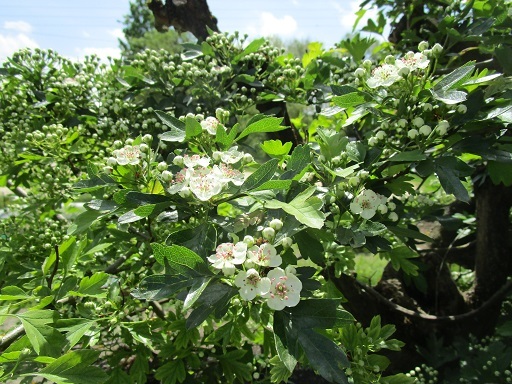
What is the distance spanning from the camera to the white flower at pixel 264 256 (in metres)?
1.12

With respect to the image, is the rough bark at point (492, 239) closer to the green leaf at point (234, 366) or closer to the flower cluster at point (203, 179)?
the green leaf at point (234, 366)

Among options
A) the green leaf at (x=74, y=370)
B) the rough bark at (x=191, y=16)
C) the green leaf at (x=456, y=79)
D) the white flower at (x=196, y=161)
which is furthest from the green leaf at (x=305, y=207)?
the rough bark at (x=191, y=16)

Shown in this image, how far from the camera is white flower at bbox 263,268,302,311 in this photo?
111cm

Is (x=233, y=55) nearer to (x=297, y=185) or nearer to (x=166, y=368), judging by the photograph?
(x=297, y=185)

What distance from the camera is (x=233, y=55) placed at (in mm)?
2438

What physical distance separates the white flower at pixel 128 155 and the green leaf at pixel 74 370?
1.94 ft

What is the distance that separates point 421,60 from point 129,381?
161cm

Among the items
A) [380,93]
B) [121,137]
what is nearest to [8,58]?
[121,137]

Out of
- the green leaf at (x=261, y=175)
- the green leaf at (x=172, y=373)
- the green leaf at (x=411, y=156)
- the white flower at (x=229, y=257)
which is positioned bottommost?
the green leaf at (x=172, y=373)

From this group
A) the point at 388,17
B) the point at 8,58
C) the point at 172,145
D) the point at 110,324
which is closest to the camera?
the point at 110,324

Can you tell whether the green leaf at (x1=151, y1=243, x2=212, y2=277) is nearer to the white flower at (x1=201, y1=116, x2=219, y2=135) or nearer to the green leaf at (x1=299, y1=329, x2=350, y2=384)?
the green leaf at (x1=299, y1=329, x2=350, y2=384)

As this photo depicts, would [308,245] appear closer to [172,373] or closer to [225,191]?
[225,191]

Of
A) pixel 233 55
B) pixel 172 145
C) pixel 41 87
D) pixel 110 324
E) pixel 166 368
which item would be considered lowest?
pixel 166 368

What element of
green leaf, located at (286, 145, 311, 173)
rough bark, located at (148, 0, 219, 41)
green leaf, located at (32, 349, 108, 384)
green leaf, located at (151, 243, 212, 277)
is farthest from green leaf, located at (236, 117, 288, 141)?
rough bark, located at (148, 0, 219, 41)
